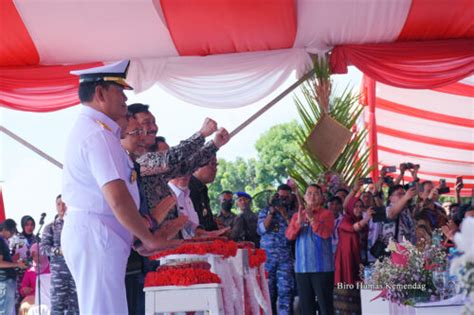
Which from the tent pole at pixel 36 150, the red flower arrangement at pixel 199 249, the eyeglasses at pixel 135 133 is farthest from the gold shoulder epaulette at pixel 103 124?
the tent pole at pixel 36 150

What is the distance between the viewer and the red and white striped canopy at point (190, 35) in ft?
22.4

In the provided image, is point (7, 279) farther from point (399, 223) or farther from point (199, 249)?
point (199, 249)

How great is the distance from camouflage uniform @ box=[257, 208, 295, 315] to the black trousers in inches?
20.9

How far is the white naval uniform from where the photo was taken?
2.32 metres

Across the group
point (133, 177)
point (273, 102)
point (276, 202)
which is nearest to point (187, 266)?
point (133, 177)

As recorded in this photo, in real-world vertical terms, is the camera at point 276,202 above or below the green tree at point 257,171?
below

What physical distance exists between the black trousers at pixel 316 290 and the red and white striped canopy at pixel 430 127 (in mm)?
5209

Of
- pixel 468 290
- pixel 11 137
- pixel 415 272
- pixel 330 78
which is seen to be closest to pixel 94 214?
pixel 468 290

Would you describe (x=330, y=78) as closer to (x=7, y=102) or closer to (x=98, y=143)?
(x=7, y=102)

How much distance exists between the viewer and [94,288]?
2324 mm

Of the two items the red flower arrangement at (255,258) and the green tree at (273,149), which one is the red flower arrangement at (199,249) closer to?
the red flower arrangement at (255,258)

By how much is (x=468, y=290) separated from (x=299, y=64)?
226 inches

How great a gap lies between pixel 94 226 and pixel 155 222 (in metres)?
0.32

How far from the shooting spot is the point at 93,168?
234cm
